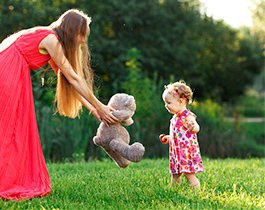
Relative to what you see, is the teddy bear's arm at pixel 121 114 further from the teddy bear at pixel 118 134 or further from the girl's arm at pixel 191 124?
the girl's arm at pixel 191 124

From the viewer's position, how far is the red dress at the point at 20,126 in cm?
321

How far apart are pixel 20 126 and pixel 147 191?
142 cm

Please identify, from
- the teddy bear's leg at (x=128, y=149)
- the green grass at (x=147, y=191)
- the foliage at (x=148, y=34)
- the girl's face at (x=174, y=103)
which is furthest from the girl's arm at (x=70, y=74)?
the foliage at (x=148, y=34)

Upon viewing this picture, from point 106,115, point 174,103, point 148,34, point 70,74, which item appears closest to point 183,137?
point 174,103

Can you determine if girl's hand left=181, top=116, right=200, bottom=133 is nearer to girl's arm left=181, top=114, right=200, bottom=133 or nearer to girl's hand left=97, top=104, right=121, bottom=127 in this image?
girl's arm left=181, top=114, right=200, bottom=133

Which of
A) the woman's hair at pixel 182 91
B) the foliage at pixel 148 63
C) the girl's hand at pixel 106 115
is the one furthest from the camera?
the foliage at pixel 148 63

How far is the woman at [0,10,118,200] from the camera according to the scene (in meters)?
3.24

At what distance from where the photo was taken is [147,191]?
11.4ft

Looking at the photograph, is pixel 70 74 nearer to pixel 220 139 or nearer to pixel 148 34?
pixel 220 139

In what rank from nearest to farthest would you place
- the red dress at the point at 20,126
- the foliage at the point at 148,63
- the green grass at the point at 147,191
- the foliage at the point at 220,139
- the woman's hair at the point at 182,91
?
1. the green grass at the point at 147,191
2. the red dress at the point at 20,126
3. the woman's hair at the point at 182,91
4. the foliage at the point at 148,63
5. the foliage at the point at 220,139

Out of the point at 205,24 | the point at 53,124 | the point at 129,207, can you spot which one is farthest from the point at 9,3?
the point at 205,24

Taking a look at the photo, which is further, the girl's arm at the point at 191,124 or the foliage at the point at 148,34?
the foliage at the point at 148,34

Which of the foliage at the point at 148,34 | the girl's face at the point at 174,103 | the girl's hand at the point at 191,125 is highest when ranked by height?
the foliage at the point at 148,34

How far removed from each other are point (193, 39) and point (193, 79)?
8.27 ft
